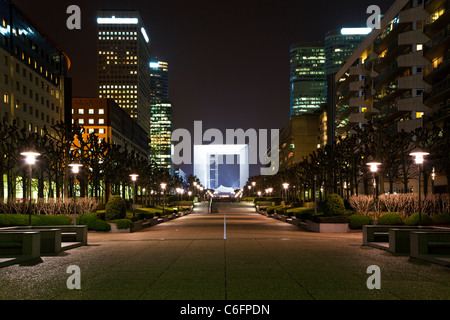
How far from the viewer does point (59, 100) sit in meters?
110

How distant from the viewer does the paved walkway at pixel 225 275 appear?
11.0m

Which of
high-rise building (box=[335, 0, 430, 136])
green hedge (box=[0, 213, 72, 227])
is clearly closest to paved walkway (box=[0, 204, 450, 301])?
green hedge (box=[0, 213, 72, 227])

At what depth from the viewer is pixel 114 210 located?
37.0 metres

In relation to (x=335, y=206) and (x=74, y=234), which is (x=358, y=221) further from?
(x=74, y=234)

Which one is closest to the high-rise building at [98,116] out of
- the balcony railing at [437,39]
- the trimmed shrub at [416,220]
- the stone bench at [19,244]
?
the balcony railing at [437,39]

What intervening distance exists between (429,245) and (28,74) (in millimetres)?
88878

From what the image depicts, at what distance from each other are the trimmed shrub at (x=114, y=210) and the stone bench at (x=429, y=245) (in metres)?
24.0

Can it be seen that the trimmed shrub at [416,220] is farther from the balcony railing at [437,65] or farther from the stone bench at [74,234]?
the balcony railing at [437,65]

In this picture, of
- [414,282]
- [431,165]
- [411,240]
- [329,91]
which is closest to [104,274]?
[414,282]

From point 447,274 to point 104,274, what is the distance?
31.3 ft

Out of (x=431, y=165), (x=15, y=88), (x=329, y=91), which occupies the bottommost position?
(x=431, y=165)

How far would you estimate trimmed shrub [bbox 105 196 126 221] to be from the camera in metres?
37.0

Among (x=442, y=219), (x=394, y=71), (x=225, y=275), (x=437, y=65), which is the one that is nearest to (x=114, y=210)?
(x=442, y=219)

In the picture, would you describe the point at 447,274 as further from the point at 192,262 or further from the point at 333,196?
the point at 333,196
